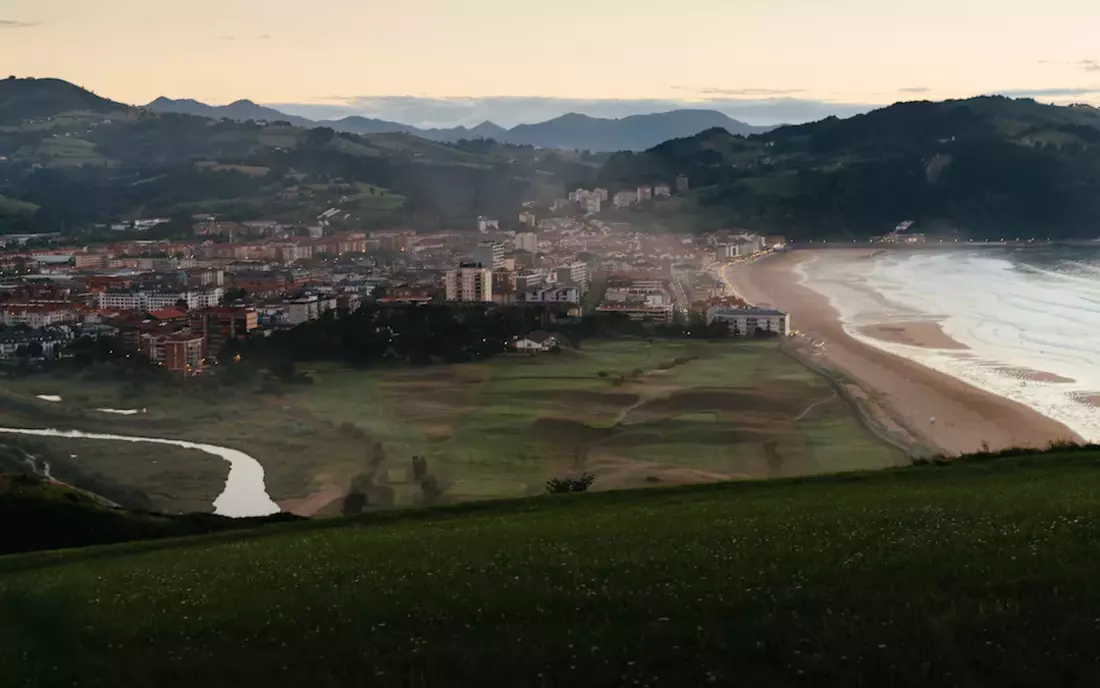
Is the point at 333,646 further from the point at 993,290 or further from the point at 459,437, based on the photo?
the point at 993,290

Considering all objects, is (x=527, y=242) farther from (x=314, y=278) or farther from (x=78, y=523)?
(x=78, y=523)

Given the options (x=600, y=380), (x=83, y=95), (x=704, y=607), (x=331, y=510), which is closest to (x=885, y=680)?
(x=704, y=607)

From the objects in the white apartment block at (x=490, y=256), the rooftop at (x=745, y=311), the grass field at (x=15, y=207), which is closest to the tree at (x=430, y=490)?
the rooftop at (x=745, y=311)

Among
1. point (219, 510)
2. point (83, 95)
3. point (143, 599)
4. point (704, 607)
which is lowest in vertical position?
point (219, 510)

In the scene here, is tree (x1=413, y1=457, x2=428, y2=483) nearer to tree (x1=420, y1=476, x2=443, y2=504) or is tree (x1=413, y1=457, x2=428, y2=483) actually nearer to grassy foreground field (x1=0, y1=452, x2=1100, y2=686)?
tree (x1=420, y1=476, x2=443, y2=504)

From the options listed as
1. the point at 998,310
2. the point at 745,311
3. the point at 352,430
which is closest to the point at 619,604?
the point at 352,430

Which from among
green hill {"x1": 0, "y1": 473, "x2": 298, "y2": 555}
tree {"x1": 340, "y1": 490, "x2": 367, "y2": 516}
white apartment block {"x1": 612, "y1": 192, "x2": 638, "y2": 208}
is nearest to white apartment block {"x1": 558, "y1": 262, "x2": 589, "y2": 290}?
tree {"x1": 340, "y1": 490, "x2": 367, "y2": 516}

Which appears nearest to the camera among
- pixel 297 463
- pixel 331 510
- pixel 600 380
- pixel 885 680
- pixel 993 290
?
pixel 885 680
